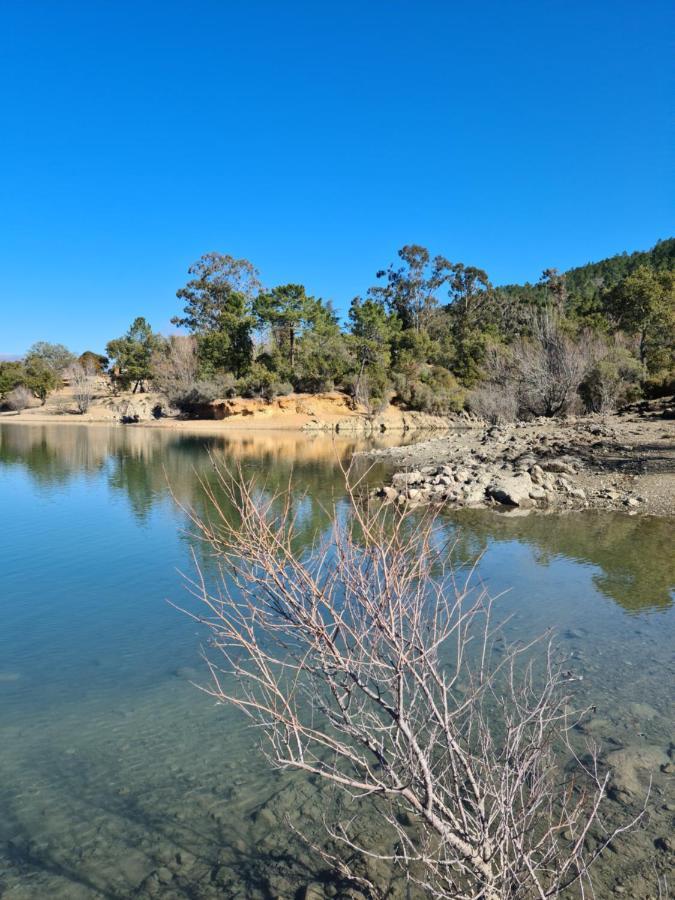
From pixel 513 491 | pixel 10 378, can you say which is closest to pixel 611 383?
pixel 513 491

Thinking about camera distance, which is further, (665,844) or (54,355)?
(54,355)

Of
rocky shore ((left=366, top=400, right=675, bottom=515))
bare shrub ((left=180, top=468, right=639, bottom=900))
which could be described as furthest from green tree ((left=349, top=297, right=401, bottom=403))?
bare shrub ((left=180, top=468, right=639, bottom=900))

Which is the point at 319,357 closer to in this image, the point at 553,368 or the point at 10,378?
the point at 553,368

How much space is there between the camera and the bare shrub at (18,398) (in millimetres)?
66750

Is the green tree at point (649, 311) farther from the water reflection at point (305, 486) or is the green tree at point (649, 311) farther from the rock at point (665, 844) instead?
the rock at point (665, 844)

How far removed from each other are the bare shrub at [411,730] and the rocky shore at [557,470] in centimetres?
657

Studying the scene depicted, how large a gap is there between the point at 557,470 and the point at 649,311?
31822 mm

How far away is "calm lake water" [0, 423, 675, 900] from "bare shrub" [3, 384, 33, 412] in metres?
59.2

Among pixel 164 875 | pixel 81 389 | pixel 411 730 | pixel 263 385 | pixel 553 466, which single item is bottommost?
pixel 164 875

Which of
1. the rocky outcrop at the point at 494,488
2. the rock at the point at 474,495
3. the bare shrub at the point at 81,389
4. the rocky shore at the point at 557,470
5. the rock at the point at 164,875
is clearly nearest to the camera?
the rock at the point at 164,875

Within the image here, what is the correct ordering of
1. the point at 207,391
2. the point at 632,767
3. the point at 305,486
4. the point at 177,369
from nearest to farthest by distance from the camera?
the point at 632,767
the point at 305,486
the point at 207,391
the point at 177,369

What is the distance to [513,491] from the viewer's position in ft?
54.8

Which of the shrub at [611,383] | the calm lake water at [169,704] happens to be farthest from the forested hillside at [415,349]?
the calm lake water at [169,704]

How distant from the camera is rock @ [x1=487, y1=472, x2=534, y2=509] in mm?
16500
